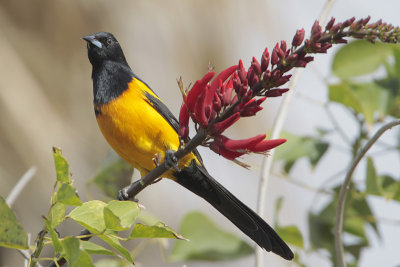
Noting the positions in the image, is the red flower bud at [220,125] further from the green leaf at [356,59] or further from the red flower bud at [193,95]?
the green leaf at [356,59]

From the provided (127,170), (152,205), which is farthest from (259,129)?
(127,170)

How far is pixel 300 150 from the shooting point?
2656mm

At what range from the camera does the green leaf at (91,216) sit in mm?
1306

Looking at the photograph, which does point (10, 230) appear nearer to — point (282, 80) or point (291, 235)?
point (282, 80)

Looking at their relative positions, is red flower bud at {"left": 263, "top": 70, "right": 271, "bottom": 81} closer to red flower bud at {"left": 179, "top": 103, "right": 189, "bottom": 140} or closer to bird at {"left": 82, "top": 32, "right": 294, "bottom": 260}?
red flower bud at {"left": 179, "top": 103, "right": 189, "bottom": 140}

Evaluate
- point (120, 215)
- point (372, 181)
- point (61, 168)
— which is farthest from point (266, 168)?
point (61, 168)

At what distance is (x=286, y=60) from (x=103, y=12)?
3.54 meters

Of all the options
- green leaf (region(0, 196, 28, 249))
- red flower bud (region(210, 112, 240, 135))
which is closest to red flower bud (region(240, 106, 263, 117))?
red flower bud (region(210, 112, 240, 135))

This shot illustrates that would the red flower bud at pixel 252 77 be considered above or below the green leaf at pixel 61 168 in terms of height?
above

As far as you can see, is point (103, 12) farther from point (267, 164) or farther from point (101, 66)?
point (267, 164)

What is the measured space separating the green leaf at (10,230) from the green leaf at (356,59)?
1.93 m

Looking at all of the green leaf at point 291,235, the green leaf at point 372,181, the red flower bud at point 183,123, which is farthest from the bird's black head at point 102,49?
the red flower bud at point 183,123

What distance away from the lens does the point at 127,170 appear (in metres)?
2.58

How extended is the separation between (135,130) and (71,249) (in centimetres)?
146
